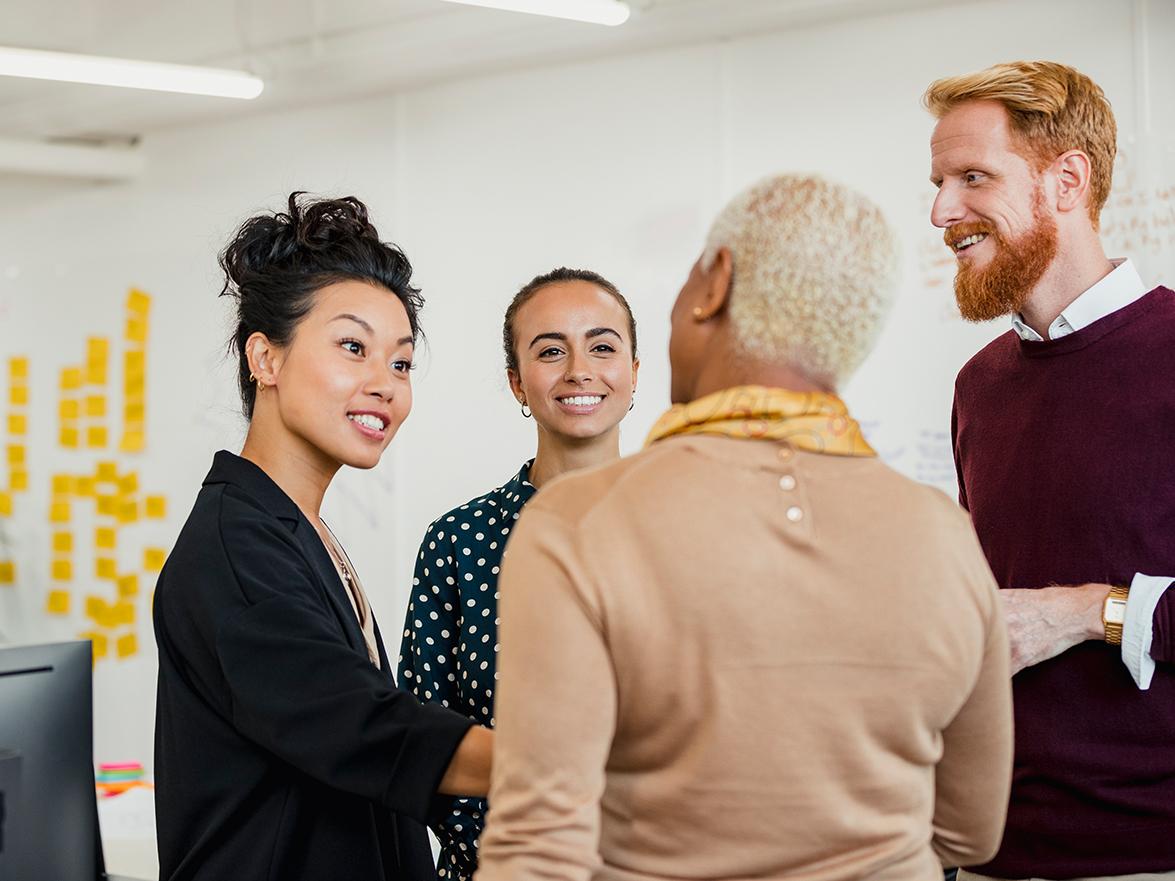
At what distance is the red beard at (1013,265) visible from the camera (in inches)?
79.1

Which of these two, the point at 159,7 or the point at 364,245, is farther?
the point at 159,7

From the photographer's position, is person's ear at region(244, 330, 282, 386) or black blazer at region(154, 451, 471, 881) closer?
black blazer at region(154, 451, 471, 881)

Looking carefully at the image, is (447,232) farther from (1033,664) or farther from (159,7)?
(1033,664)

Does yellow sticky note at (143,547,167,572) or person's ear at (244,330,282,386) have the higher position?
person's ear at (244,330,282,386)

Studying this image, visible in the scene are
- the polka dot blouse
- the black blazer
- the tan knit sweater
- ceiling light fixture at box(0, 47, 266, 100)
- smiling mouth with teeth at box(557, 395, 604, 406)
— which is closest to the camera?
the tan knit sweater

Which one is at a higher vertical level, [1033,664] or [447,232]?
[447,232]

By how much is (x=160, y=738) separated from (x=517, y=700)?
708 mm

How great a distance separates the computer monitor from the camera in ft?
5.53

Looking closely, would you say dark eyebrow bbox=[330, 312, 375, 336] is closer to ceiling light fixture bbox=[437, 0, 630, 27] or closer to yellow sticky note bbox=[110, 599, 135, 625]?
ceiling light fixture bbox=[437, 0, 630, 27]

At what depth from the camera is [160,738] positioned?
64.1 inches

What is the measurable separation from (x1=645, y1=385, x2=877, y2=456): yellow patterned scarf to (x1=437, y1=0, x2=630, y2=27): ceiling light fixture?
2.87m

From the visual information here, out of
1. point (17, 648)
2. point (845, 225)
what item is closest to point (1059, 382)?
point (845, 225)

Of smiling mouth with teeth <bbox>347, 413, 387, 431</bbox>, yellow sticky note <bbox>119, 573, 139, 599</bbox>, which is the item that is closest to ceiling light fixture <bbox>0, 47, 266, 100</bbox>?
yellow sticky note <bbox>119, 573, 139, 599</bbox>

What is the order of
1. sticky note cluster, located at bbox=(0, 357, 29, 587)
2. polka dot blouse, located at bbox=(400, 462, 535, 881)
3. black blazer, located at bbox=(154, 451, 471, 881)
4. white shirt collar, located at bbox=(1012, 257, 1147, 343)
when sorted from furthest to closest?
sticky note cluster, located at bbox=(0, 357, 29, 587), polka dot blouse, located at bbox=(400, 462, 535, 881), white shirt collar, located at bbox=(1012, 257, 1147, 343), black blazer, located at bbox=(154, 451, 471, 881)
